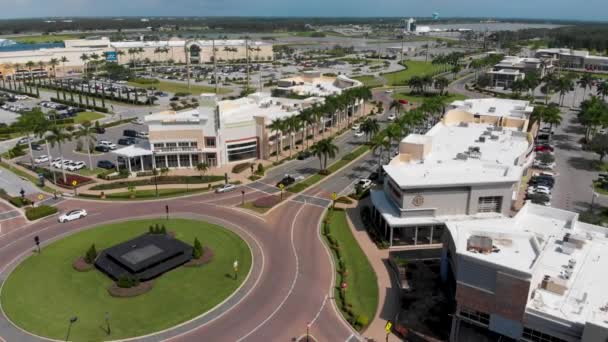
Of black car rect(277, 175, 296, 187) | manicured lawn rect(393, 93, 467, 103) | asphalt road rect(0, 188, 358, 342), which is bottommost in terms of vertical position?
asphalt road rect(0, 188, 358, 342)

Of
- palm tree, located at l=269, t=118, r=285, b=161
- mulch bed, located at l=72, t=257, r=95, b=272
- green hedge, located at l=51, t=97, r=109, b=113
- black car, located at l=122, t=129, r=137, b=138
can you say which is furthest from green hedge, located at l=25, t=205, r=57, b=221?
green hedge, located at l=51, t=97, r=109, b=113

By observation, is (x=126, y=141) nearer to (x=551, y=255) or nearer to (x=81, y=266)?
(x=81, y=266)

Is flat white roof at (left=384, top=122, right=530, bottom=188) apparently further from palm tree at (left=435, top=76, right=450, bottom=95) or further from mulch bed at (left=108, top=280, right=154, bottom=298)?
palm tree at (left=435, top=76, right=450, bottom=95)

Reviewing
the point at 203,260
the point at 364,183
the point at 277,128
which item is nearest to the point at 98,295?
the point at 203,260

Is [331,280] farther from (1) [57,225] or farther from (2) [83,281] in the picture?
(1) [57,225]

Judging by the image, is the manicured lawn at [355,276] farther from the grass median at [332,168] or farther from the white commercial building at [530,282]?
the grass median at [332,168]

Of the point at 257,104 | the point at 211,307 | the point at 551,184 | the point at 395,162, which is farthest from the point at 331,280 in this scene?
the point at 257,104
